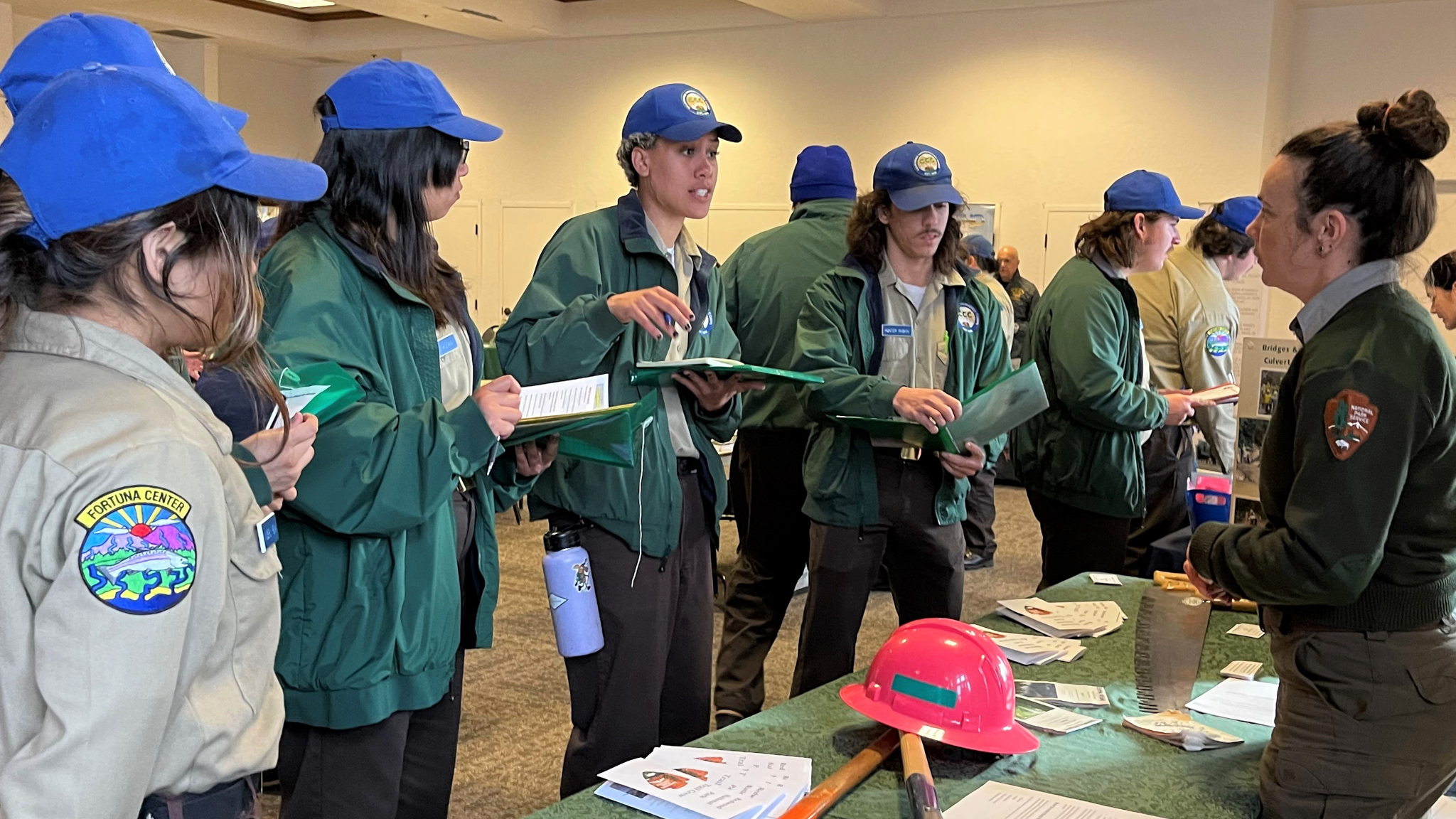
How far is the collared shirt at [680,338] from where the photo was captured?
8.37 ft

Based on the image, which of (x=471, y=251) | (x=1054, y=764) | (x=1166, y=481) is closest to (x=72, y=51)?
(x=1054, y=764)

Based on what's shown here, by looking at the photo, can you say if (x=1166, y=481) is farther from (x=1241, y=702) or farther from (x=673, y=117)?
(x=673, y=117)

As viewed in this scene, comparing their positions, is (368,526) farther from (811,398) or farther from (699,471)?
(811,398)

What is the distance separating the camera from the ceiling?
28.9ft

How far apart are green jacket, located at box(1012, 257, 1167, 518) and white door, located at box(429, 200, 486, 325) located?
8590 mm

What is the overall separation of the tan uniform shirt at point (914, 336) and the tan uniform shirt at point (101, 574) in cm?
213

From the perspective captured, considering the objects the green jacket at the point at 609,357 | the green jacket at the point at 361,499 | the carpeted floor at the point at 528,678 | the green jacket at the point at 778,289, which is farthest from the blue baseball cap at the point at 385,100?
the green jacket at the point at 778,289

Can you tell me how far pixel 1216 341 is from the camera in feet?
12.4

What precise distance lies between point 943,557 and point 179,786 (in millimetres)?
2157

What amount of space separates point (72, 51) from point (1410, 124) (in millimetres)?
1659

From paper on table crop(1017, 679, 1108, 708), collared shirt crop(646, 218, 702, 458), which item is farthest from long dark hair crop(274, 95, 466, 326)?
paper on table crop(1017, 679, 1108, 708)

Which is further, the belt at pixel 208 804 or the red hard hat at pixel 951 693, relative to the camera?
the red hard hat at pixel 951 693

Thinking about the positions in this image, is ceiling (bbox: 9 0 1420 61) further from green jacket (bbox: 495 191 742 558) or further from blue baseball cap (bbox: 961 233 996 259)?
green jacket (bbox: 495 191 742 558)

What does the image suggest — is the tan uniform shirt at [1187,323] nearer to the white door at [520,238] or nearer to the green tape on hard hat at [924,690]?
the green tape on hard hat at [924,690]
